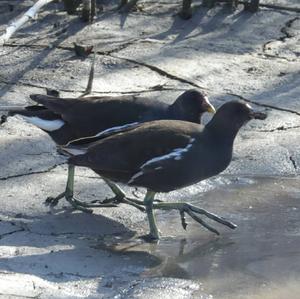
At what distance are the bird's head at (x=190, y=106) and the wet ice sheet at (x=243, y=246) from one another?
558 millimetres

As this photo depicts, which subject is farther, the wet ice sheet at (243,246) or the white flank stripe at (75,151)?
the white flank stripe at (75,151)

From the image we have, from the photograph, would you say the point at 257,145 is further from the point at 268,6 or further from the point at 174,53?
the point at 268,6

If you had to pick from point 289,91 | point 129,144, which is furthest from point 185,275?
point 289,91

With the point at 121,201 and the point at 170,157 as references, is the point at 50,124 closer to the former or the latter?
the point at 121,201

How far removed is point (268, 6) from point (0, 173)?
4468 mm

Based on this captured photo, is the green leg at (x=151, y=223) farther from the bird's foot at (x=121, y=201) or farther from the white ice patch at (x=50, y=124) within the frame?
the white ice patch at (x=50, y=124)

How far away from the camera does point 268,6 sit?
10.2 m

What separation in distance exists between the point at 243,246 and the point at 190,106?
1086mm

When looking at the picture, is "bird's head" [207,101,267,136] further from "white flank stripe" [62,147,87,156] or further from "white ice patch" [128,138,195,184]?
"white flank stripe" [62,147,87,156]

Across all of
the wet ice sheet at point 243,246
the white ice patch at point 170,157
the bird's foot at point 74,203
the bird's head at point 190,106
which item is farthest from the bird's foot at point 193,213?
the bird's head at point 190,106

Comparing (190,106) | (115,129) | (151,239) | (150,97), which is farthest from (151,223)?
(150,97)

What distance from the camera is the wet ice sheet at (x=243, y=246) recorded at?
5285 mm

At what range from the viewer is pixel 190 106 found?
21.1 ft

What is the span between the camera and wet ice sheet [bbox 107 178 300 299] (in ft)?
17.3
